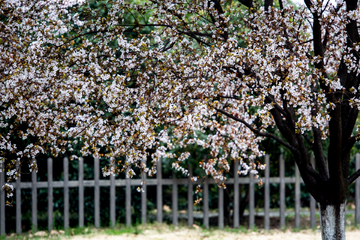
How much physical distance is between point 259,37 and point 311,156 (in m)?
3.64

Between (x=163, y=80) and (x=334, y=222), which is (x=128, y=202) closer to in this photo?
(x=163, y=80)

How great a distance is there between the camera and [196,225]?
6828 millimetres

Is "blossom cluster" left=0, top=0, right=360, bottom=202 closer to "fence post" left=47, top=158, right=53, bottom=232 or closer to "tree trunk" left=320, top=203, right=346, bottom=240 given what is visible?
"tree trunk" left=320, top=203, right=346, bottom=240

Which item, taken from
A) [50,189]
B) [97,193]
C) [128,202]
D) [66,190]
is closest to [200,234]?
[128,202]

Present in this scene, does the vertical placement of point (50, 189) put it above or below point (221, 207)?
above

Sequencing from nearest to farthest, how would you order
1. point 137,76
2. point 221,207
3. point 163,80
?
point 163,80 → point 137,76 → point 221,207

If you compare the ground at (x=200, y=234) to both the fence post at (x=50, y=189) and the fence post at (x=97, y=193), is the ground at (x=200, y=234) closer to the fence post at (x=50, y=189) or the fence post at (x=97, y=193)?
the fence post at (x=97, y=193)

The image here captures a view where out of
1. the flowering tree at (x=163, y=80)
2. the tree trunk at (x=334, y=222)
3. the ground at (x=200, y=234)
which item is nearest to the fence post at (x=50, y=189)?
the ground at (x=200, y=234)

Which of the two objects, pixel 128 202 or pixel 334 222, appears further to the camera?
pixel 128 202

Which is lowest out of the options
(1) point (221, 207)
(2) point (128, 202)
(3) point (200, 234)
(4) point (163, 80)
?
(3) point (200, 234)

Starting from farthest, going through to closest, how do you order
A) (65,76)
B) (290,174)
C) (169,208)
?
(169,208) → (290,174) → (65,76)

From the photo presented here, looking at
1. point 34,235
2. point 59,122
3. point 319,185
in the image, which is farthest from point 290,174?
point 59,122

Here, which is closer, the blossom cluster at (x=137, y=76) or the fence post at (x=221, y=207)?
the blossom cluster at (x=137, y=76)

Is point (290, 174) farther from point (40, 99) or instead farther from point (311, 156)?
point (40, 99)
